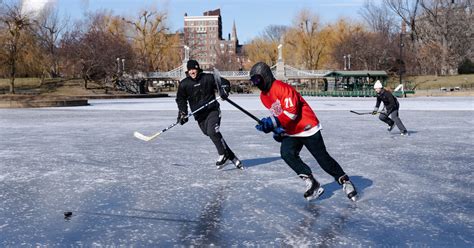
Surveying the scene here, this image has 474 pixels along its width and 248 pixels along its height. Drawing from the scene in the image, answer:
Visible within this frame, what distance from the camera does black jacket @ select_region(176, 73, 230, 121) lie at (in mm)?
7266

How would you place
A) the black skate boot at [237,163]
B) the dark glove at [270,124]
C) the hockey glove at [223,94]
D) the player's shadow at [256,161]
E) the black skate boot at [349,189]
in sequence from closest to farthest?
the dark glove at [270,124], the black skate boot at [349,189], the hockey glove at [223,94], the black skate boot at [237,163], the player's shadow at [256,161]

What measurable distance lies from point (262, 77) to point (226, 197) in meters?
1.42

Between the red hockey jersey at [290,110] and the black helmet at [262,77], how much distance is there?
0.18 feet

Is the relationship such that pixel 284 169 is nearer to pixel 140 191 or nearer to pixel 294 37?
pixel 140 191

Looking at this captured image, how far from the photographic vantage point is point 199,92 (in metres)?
7.27

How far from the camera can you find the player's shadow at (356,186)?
5.60m

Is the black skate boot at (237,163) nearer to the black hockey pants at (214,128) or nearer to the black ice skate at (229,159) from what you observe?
the black ice skate at (229,159)

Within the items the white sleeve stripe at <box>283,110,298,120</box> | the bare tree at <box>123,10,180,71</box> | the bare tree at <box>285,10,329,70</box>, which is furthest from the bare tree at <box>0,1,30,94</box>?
the bare tree at <box>285,10,329,70</box>

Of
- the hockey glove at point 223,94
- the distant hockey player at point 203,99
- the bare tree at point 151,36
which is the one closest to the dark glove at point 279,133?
the hockey glove at point 223,94

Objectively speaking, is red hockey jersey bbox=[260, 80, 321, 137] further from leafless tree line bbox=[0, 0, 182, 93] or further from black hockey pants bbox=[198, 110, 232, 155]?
leafless tree line bbox=[0, 0, 182, 93]

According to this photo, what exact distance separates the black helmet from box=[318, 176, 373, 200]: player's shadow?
1.40 metres

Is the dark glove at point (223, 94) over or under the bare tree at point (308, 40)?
under

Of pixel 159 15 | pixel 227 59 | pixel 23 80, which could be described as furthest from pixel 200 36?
pixel 23 80

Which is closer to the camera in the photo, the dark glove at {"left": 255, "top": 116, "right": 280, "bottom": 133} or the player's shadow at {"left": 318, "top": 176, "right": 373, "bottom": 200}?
the dark glove at {"left": 255, "top": 116, "right": 280, "bottom": 133}
